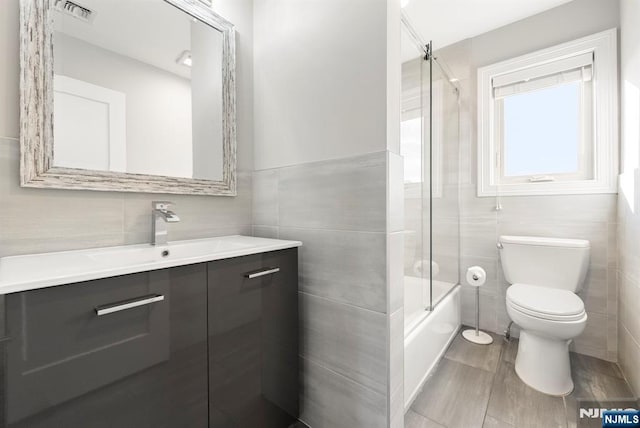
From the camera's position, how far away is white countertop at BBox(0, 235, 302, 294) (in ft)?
1.97

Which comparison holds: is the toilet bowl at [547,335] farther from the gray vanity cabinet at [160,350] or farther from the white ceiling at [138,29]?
the white ceiling at [138,29]

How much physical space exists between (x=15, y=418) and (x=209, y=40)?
60.1 inches

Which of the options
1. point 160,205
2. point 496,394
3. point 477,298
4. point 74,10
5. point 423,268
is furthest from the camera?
point 477,298

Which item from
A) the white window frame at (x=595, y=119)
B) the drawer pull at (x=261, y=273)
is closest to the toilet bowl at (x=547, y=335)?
the white window frame at (x=595, y=119)

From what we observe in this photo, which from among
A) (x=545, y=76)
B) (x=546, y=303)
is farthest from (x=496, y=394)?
(x=545, y=76)

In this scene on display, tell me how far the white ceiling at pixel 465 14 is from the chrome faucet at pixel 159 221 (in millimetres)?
2004

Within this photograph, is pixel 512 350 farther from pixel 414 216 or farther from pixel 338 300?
pixel 338 300

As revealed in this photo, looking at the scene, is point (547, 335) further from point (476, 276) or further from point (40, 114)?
point (40, 114)

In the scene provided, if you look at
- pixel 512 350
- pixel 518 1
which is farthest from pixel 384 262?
pixel 518 1

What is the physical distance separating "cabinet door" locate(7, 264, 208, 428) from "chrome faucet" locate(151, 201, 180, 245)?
0.38 metres

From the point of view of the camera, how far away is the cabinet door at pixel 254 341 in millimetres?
907

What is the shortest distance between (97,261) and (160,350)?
35 centimetres

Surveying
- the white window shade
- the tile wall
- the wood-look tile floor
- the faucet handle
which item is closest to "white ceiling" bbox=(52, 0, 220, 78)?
the faucet handle

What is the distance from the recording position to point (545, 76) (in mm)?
2035
